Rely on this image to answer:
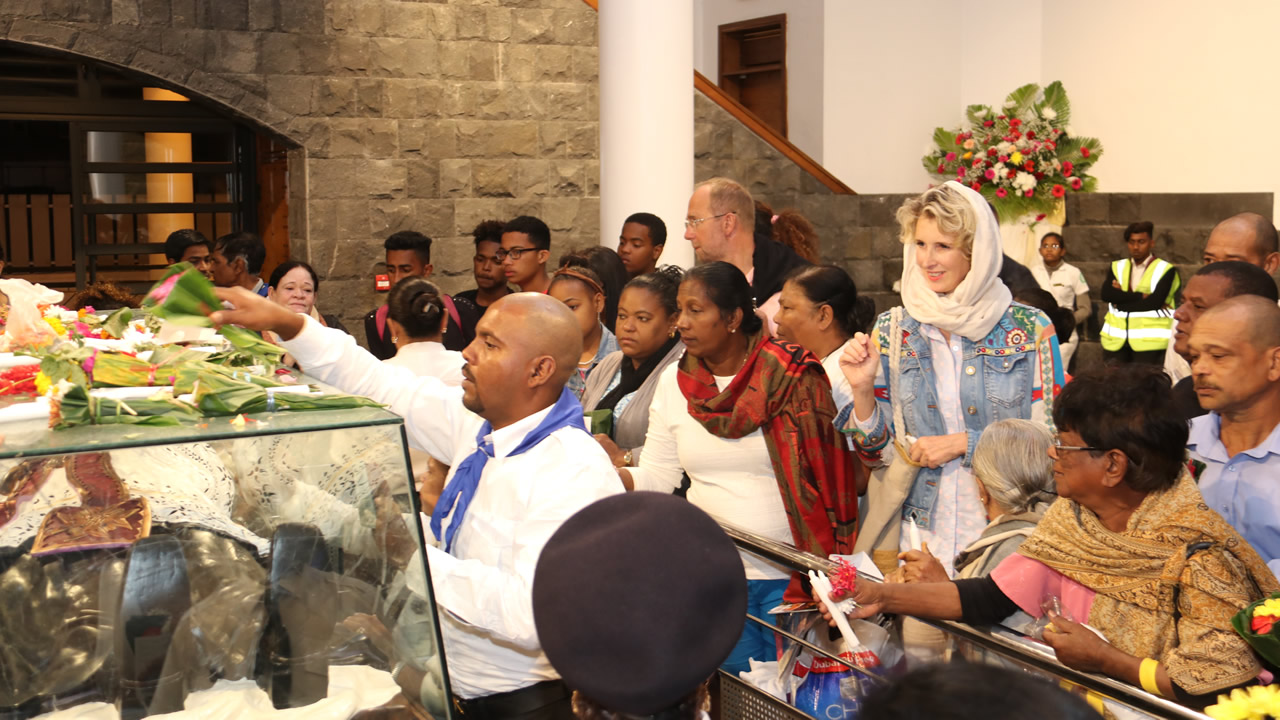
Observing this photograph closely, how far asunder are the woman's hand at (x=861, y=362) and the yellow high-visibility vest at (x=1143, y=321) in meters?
6.44

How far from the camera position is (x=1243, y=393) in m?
2.74

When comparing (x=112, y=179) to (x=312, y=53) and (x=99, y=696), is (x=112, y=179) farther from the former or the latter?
(x=99, y=696)

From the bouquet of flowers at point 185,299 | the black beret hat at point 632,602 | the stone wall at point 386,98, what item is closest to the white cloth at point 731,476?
the bouquet of flowers at point 185,299

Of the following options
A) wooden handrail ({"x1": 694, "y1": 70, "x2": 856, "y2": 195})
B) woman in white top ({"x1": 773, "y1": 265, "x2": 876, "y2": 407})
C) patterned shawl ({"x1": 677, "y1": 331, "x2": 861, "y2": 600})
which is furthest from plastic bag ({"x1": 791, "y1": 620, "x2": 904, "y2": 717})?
wooden handrail ({"x1": 694, "y1": 70, "x2": 856, "y2": 195})

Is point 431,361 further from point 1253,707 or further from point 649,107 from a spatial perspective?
point 1253,707

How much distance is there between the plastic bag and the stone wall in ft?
19.5

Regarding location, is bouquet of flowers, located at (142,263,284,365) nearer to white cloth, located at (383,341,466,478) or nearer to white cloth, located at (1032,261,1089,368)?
white cloth, located at (383,341,466,478)

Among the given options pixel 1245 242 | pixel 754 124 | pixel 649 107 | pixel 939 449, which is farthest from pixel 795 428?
pixel 754 124

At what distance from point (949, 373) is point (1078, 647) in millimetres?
1306

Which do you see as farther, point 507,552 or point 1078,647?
point 507,552

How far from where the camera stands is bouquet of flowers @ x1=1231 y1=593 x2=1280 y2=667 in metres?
1.91

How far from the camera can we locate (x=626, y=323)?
12.7ft

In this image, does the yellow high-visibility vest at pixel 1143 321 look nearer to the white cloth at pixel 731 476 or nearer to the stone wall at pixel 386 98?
the stone wall at pixel 386 98

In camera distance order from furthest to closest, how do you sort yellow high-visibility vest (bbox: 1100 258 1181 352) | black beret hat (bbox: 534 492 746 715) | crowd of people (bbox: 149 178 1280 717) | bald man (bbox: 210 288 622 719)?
yellow high-visibility vest (bbox: 1100 258 1181 352) < crowd of people (bbox: 149 178 1280 717) < bald man (bbox: 210 288 622 719) < black beret hat (bbox: 534 492 746 715)
